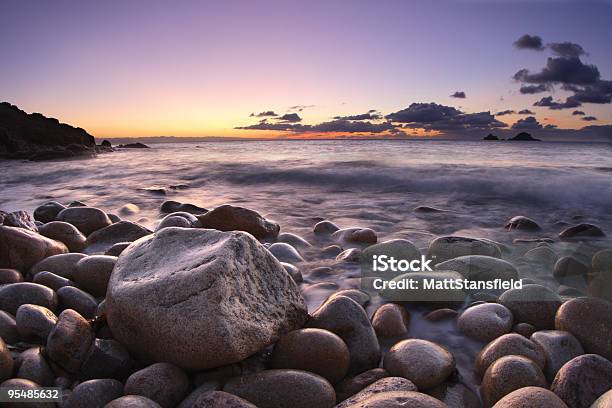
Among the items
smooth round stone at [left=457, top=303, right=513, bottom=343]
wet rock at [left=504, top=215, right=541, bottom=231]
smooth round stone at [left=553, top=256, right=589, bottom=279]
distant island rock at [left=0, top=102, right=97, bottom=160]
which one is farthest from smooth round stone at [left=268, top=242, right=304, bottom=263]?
distant island rock at [left=0, top=102, right=97, bottom=160]

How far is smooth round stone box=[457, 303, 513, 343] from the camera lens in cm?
288

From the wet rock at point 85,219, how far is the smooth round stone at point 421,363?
14.9 ft

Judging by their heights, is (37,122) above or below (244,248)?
above

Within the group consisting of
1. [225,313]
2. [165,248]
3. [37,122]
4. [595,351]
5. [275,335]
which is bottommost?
[595,351]

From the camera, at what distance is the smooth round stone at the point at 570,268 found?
3.93m

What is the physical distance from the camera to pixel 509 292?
124 inches

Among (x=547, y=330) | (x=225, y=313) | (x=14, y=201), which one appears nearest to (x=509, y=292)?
(x=547, y=330)

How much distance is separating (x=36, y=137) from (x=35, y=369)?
33252 mm

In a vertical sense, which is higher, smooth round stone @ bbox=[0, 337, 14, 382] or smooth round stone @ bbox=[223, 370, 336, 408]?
smooth round stone @ bbox=[0, 337, 14, 382]

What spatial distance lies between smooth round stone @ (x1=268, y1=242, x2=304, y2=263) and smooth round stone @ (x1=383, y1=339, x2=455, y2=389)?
204cm

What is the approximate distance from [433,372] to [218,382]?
1.12m

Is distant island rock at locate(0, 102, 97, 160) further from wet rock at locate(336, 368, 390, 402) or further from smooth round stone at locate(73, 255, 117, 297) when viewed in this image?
wet rock at locate(336, 368, 390, 402)

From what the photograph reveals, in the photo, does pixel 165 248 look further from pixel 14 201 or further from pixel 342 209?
pixel 14 201

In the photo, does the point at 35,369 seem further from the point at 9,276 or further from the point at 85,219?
the point at 85,219
